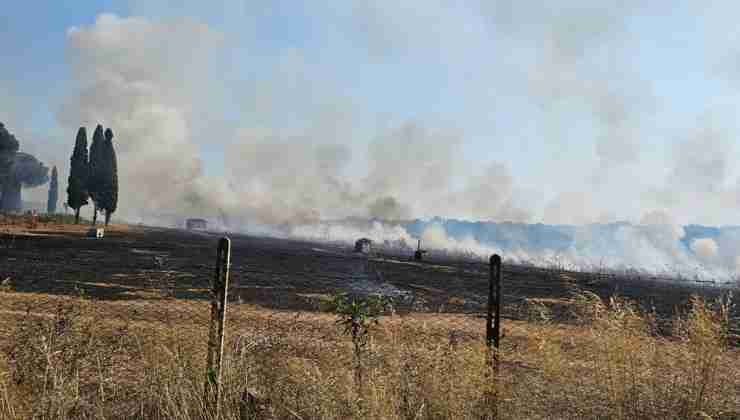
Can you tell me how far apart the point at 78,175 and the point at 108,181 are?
3.01 metres

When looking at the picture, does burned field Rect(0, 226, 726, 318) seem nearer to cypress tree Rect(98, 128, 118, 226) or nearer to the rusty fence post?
the rusty fence post

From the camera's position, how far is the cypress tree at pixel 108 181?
5297cm

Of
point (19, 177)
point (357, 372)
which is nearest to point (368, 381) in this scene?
point (357, 372)

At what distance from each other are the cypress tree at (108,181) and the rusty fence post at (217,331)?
55791mm

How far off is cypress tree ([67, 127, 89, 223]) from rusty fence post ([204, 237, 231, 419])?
53440 mm

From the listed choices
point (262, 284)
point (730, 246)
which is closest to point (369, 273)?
point (262, 284)

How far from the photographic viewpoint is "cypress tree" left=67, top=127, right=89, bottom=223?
50094mm

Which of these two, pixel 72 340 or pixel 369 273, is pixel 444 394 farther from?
pixel 369 273

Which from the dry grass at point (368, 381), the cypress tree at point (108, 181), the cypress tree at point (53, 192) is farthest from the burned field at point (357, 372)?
the cypress tree at point (53, 192)

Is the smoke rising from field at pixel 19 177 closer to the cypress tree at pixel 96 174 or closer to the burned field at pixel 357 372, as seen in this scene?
the cypress tree at pixel 96 174

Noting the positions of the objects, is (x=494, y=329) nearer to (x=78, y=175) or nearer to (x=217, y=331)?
(x=217, y=331)

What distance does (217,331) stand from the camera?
14.0 ft

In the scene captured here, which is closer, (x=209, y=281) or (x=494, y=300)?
(x=494, y=300)

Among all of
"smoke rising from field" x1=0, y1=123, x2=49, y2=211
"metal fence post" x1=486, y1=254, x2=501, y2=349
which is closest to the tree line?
"smoke rising from field" x1=0, y1=123, x2=49, y2=211
